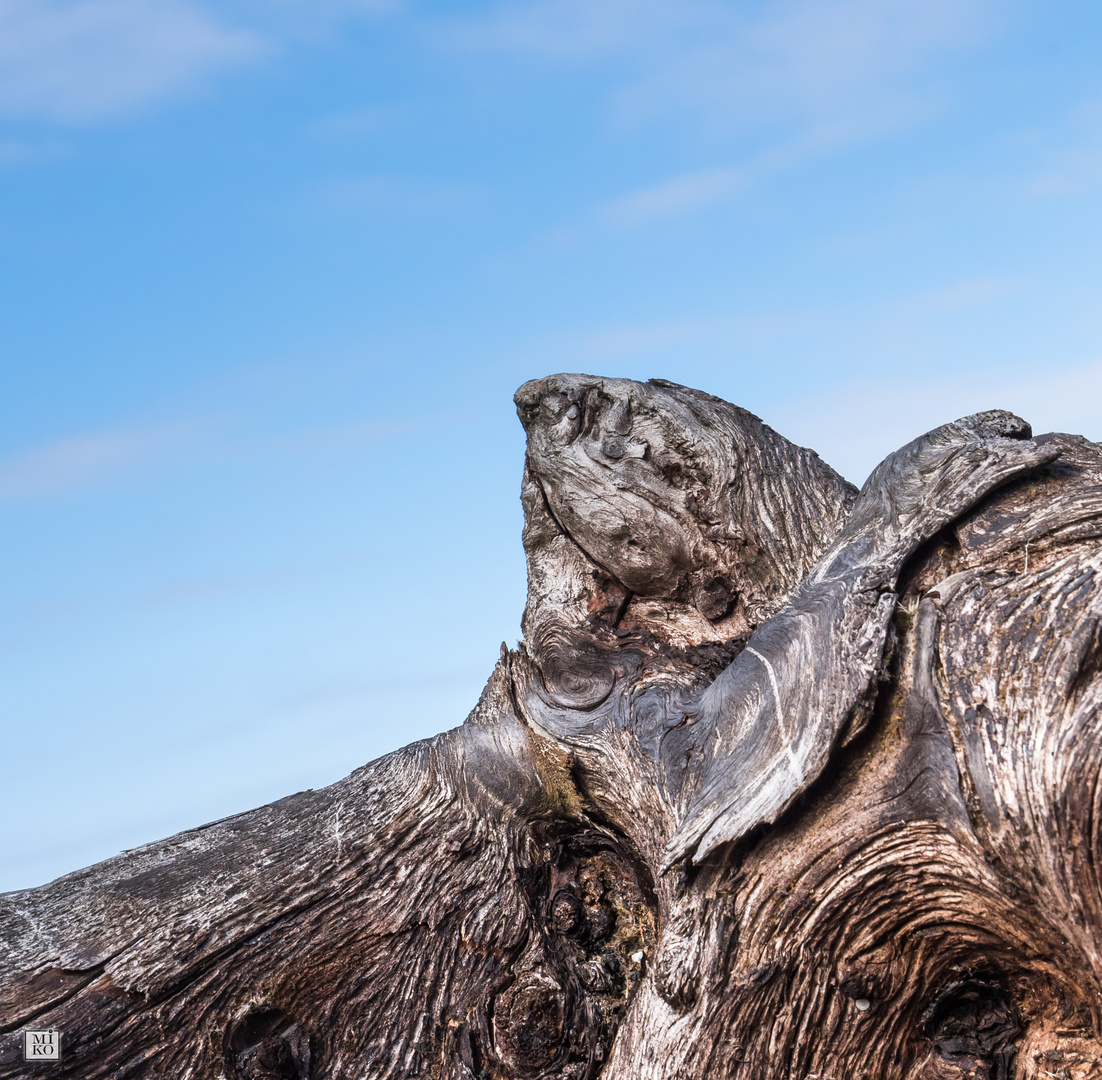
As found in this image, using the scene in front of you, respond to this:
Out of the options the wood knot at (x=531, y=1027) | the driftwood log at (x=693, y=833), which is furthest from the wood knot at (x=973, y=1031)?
the wood knot at (x=531, y=1027)

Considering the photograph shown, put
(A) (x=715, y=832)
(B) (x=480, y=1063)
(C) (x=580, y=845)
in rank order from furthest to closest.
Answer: (C) (x=580, y=845) < (B) (x=480, y=1063) < (A) (x=715, y=832)

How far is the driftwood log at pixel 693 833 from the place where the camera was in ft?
13.5

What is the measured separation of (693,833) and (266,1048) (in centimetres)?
244

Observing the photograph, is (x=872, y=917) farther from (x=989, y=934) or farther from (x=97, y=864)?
(x=97, y=864)

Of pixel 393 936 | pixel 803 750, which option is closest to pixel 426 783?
pixel 393 936

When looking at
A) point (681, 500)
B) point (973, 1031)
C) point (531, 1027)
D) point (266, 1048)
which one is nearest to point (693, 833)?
point (973, 1031)

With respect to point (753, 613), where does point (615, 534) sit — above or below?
above

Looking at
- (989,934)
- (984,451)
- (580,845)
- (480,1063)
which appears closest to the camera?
(989,934)

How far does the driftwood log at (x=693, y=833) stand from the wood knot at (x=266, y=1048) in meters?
0.02

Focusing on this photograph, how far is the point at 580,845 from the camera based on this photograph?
577 cm

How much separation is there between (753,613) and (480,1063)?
2.69 m

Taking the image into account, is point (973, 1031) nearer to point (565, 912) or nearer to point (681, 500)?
point (565, 912)

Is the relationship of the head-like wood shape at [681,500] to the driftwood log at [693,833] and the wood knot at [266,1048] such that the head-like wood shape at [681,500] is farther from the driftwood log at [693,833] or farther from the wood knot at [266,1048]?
the wood knot at [266,1048]

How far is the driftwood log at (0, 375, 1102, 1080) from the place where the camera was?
4.12m
